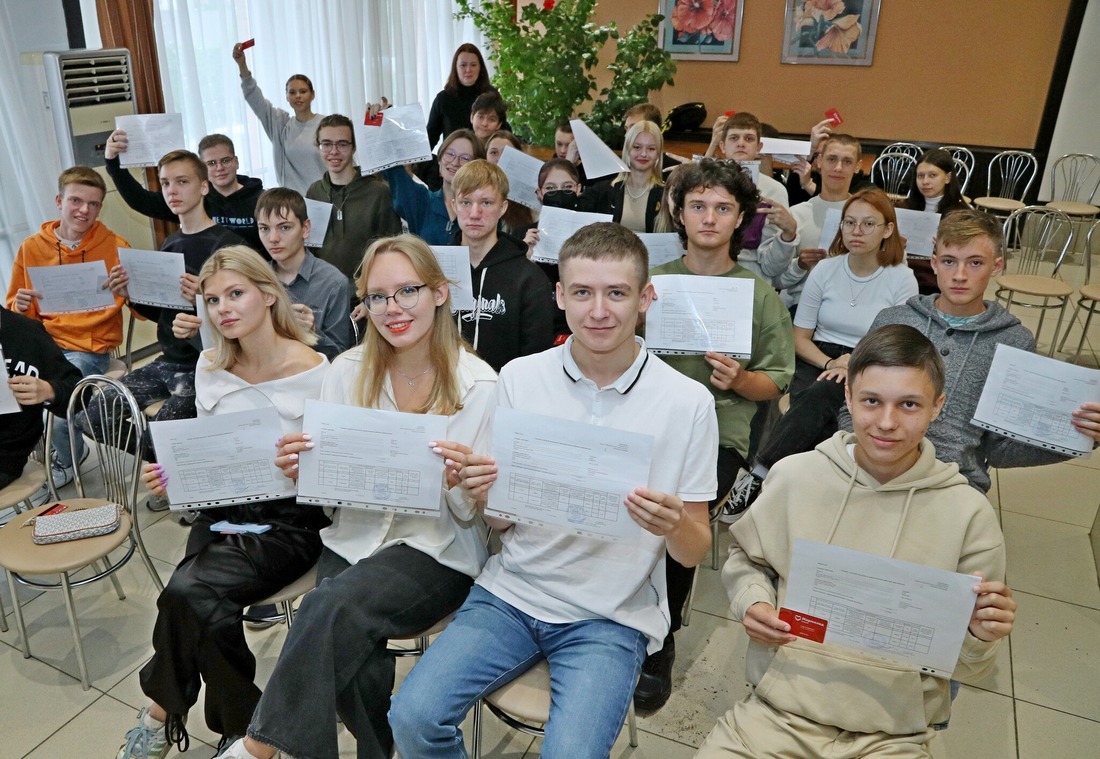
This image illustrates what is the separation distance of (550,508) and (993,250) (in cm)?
179

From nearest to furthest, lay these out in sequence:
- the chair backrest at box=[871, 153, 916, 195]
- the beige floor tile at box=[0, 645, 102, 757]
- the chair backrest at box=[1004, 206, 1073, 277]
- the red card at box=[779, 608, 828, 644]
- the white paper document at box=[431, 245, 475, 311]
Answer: the red card at box=[779, 608, 828, 644] → the beige floor tile at box=[0, 645, 102, 757] → the white paper document at box=[431, 245, 475, 311] → the chair backrest at box=[1004, 206, 1073, 277] → the chair backrest at box=[871, 153, 916, 195]

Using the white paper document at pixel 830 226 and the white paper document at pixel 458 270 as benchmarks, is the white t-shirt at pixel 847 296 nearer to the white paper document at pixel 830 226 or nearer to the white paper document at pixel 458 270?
the white paper document at pixel 830 226

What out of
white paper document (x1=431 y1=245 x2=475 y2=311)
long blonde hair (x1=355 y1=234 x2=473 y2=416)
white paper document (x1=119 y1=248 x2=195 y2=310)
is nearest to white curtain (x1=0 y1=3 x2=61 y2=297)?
white paper document (x1=119 y1=248 x2=195 y2=310)

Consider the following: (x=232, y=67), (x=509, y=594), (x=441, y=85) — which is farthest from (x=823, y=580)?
(x=441, y=85)

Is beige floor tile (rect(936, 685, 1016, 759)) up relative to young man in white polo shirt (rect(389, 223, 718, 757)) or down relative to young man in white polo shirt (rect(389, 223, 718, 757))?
down

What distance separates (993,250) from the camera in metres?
2.55

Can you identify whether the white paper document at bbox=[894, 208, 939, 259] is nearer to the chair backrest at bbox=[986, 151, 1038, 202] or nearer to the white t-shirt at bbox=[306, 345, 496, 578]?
the white t-shirt at bbox=[306, 345, 496, 578]

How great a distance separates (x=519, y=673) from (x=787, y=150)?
3739mm

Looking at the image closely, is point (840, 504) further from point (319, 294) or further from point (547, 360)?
point (319, 294)

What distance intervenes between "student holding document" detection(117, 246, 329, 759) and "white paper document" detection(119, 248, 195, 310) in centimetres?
111

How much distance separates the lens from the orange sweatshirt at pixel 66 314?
366cm

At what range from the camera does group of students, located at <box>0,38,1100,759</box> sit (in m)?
1.70

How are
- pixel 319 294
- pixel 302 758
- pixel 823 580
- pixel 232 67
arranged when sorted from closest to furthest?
pixel 823 580 → pixel 302 758 → pixel 319 294 → pixel 232 67

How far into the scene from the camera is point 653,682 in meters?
1.95
